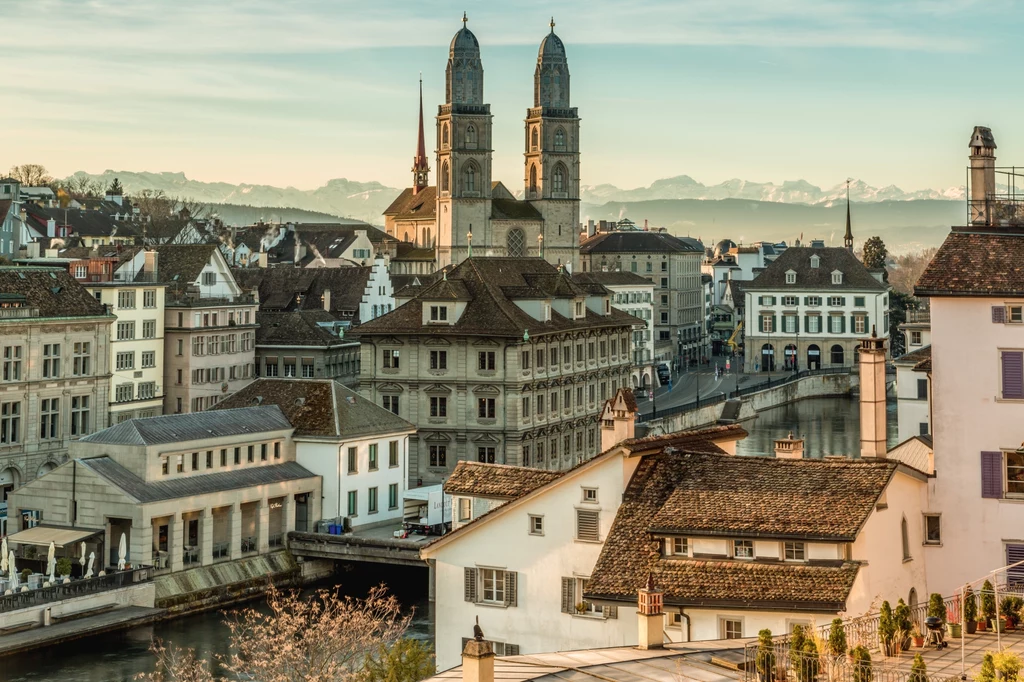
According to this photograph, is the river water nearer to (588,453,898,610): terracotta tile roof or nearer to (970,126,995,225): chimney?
(588,453,898,610): terracotta tile roof

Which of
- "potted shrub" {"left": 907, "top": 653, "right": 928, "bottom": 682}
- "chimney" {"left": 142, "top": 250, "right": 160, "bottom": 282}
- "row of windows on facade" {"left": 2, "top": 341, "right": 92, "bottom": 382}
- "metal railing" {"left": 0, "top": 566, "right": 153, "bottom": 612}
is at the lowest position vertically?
"metal railing" {"left": 0, "top": 566, "right": 153, "bottom": 612}

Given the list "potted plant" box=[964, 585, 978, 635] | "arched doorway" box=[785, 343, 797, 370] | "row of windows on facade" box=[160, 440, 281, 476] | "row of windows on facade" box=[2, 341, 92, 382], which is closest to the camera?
"potted plant" box=[964, 585, 978, 635]

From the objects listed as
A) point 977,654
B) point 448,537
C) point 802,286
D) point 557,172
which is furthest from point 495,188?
point 977,654

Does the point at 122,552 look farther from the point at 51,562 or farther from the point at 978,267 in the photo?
the point at 978,267

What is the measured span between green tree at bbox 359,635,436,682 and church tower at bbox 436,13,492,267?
388 feet

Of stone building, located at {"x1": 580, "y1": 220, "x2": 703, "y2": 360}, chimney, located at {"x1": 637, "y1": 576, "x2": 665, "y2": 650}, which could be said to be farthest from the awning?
stone building, located at {"x1": 580, "y1": 220, "x2": 703, "y2": 360}

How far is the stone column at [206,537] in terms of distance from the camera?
66375mm

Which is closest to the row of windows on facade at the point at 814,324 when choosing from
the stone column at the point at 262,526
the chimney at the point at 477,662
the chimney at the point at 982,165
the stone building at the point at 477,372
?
the stone building at the point at 477,372

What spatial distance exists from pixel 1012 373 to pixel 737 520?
951cm

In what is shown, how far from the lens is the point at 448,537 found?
140 ft

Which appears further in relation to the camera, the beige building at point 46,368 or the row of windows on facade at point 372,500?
the beige building at point 46,368

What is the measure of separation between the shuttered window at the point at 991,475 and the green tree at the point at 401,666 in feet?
47.4

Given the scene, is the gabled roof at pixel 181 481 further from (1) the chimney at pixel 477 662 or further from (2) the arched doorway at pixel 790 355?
(2) the arched doorway at pixel 790 355

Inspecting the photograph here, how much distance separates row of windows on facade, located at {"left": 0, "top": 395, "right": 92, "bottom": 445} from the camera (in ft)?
254
